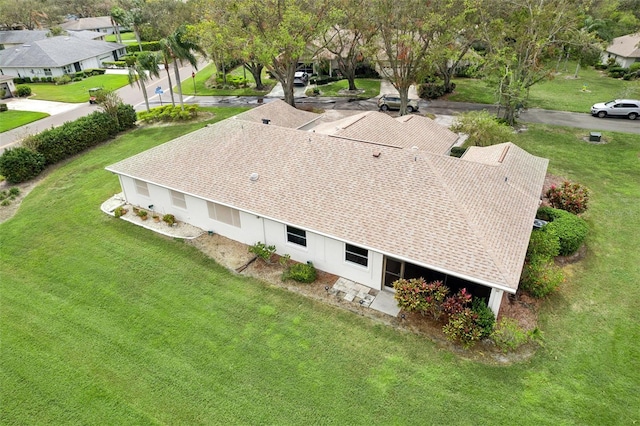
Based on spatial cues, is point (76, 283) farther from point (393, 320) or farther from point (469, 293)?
point (469, 293)

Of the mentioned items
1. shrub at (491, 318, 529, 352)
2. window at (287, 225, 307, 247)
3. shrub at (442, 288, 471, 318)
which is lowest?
shrub at (491, 318, 529, 352)

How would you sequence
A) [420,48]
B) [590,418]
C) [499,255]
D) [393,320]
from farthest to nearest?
[420,48], [393,320], [499,255], [590,418]

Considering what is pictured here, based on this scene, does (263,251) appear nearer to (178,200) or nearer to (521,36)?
(178,200)

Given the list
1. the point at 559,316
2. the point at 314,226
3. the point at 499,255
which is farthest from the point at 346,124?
the point at 559,316

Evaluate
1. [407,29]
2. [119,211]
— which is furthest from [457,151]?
[119,211]

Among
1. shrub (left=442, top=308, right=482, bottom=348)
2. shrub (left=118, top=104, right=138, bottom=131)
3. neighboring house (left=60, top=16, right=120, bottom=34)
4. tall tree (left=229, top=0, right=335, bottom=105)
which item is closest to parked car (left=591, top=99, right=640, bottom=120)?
tall tree (left=229, top=0, right=335, bottom=105)

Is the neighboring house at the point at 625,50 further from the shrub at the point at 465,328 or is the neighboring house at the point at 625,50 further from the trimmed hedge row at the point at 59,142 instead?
the trimmed hedge row at the point at 59,142

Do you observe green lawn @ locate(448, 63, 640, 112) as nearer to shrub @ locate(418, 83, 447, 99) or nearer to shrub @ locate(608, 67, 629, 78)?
shrub @ locate(608, 67, 629, 78)
